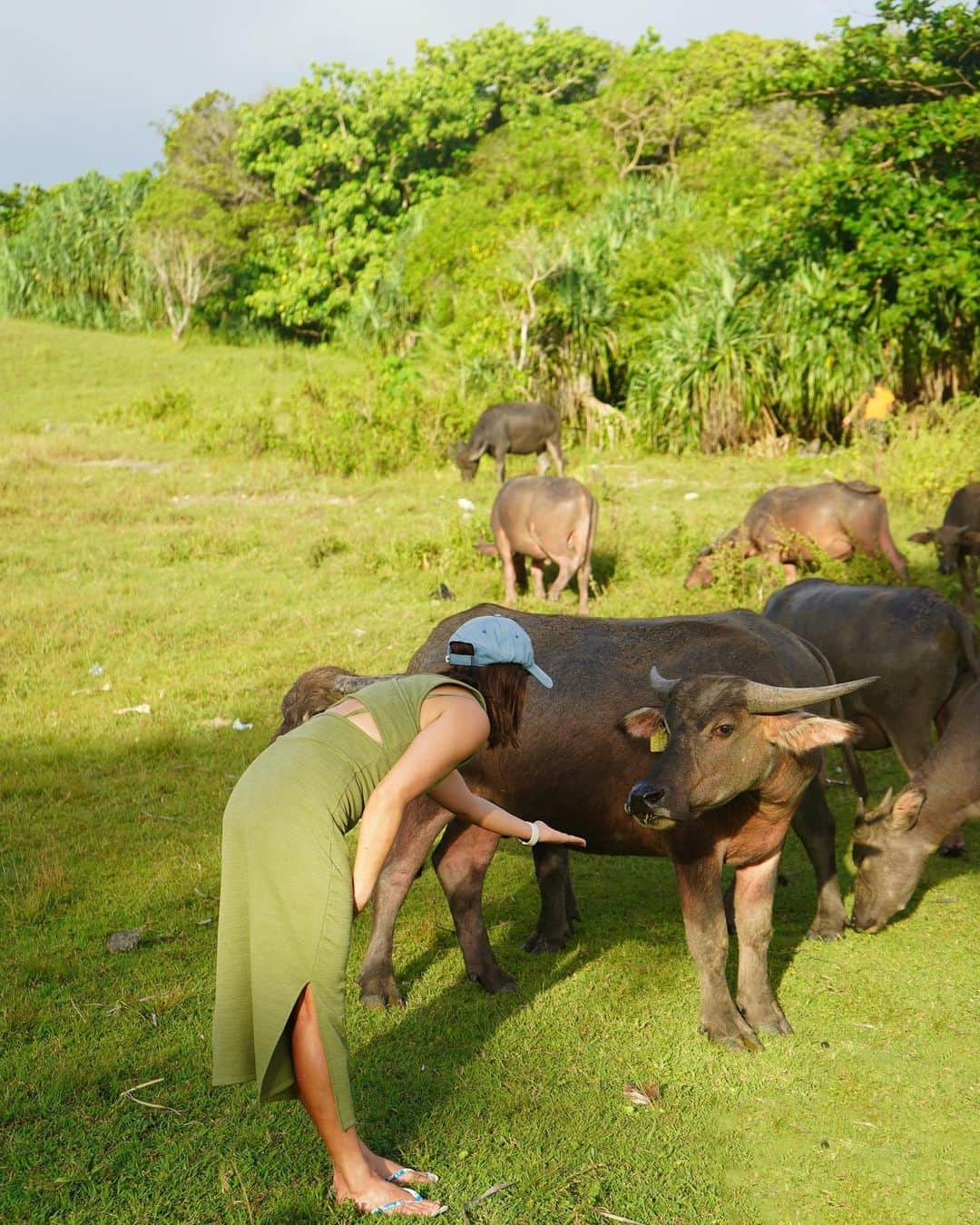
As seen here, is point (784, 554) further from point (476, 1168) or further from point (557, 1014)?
point (476, 1168)

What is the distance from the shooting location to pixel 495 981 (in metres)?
5.25

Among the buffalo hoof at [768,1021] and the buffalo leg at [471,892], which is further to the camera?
the buffalo leg at [471,892]

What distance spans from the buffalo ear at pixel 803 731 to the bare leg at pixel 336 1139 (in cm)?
199

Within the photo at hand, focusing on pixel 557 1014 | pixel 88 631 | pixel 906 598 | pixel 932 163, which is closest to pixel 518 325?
pixel 932 163

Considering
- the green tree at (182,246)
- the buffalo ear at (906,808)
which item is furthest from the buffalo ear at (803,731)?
the green tree at (182,246)

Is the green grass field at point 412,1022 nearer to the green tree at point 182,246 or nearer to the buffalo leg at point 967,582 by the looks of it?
the buffalo leg at point 967,582

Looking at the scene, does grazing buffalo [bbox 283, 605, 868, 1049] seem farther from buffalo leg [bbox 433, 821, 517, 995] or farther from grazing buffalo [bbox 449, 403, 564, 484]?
grazing buffalo [bbox 449, 403, 564, 484]

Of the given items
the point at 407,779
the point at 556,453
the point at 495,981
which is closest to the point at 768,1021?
the point at 495,981

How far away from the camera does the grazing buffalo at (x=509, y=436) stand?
1756 cm

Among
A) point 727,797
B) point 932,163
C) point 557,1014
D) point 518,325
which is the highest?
point 932,163

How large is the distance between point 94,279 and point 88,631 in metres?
29.0

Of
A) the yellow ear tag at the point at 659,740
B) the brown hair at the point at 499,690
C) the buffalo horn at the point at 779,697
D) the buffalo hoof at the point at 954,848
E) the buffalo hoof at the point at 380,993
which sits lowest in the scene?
the buffalo hoof at the point at 954,848

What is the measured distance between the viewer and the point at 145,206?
35.7 metres

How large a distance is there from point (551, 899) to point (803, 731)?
1682 mm
